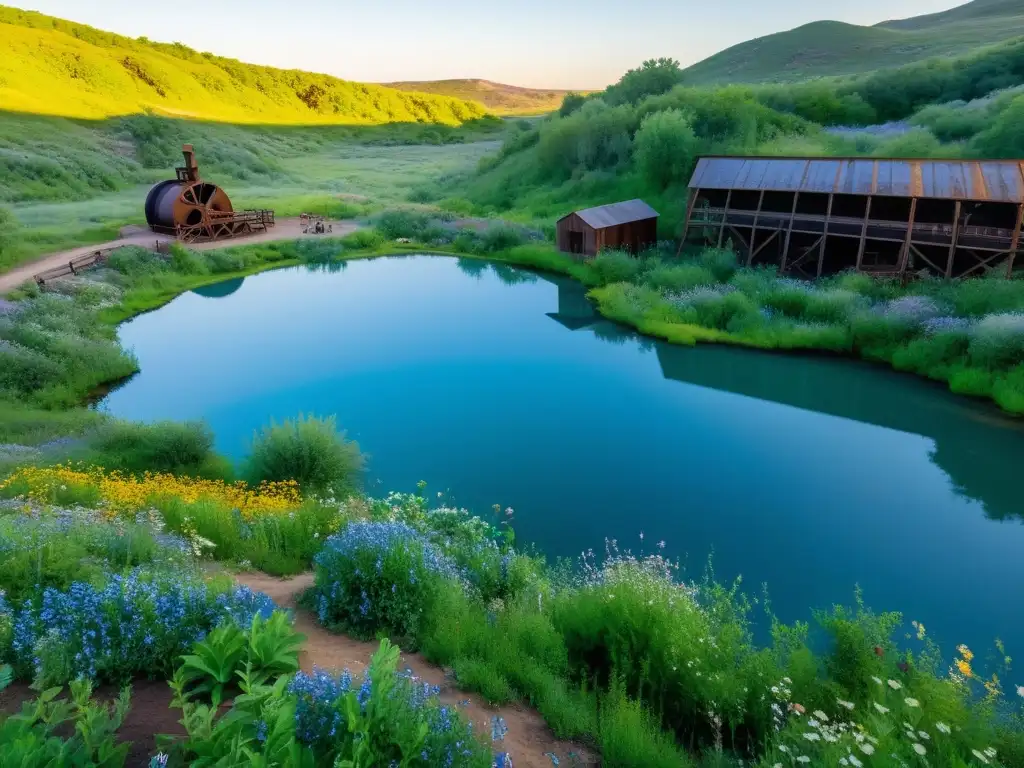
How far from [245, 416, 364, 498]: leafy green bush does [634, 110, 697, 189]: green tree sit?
25.3m

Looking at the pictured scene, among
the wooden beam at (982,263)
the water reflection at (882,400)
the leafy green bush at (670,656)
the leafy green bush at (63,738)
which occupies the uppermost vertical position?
the leafy green bush at (63,738)

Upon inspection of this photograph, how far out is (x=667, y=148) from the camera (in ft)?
103

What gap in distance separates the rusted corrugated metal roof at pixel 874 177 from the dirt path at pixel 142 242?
760 inches

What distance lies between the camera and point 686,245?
27641mm

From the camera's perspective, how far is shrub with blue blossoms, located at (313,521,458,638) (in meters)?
6.16

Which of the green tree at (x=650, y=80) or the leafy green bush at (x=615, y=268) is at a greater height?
the green tree at (x=650, y=80)

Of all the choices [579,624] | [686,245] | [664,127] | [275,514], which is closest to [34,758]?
[579,624]

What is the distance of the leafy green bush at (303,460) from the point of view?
1144 cm

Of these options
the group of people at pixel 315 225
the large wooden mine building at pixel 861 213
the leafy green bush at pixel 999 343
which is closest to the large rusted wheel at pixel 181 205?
the group of people at pixel 315 225

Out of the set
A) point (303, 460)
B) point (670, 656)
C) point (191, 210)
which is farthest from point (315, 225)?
point (670, 656)

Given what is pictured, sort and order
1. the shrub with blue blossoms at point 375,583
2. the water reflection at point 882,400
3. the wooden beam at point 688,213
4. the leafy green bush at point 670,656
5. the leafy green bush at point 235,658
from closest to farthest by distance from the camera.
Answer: the leafy green bush at point 235,658 → the leafy green bush at point 670,656 → the shrub with blue blossoms at point 375,583 → the water reflection at point 882,400 → the wooden beam at point 688,213

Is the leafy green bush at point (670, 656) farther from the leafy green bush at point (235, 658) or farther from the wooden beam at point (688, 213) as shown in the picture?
the wooden beam at point (688, 213)

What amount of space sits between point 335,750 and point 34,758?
1451 millimetres

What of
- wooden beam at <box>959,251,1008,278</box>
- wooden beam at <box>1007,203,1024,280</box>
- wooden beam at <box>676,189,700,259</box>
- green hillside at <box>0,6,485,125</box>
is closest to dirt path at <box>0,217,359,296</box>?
wooden beam at <box>676,189,700,259</box>
